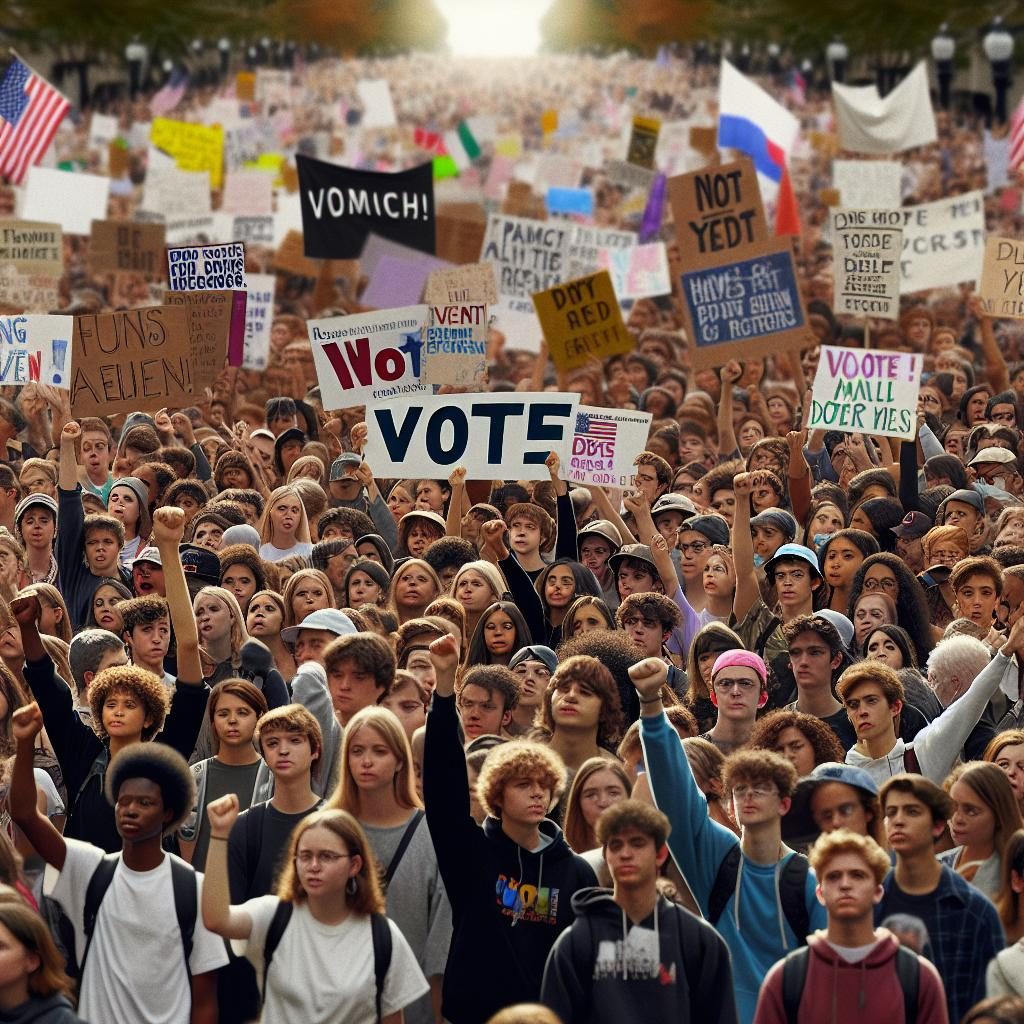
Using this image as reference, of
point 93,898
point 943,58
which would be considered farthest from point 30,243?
point 943,58

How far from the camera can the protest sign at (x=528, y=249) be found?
62.4ft

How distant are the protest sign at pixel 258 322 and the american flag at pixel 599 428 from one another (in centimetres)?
627

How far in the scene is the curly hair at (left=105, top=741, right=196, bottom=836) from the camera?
6.69 m

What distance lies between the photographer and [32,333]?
1365cm

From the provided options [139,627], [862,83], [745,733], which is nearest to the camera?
[745,733]

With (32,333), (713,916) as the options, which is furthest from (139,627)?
(32,333)

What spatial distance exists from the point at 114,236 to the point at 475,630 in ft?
39.8

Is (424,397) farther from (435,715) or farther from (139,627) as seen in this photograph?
(435,715)

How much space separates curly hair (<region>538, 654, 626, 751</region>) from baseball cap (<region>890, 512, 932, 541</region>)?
3805 mm

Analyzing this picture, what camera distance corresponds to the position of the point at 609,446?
40.2 ft

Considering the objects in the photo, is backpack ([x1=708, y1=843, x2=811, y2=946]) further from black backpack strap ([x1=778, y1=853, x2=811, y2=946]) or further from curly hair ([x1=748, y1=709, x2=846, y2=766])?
curly hair ([x1=748, y1=709, x2=846, y2=766])

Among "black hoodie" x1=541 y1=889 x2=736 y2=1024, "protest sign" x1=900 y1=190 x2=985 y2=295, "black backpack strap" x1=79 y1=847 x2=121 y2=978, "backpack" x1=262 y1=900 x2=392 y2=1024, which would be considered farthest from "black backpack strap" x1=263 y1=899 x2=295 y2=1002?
"protest sign" x1=900 y1=190 x2=985 y2=295

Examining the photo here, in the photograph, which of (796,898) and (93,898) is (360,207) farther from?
(796,898)

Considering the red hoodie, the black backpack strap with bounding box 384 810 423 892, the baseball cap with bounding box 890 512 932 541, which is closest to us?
the red hoodie
